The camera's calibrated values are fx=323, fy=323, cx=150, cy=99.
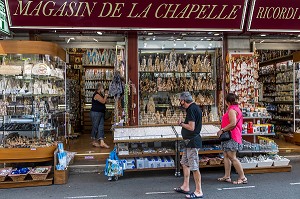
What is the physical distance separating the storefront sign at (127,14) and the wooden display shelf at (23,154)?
3.10 meters

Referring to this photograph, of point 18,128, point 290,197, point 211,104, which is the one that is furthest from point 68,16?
point 290,197

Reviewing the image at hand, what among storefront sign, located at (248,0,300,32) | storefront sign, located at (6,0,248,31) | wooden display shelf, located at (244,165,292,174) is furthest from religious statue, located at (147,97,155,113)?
storefront sign, located at (248,0,300,32)

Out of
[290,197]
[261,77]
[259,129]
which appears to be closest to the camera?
[290,197]

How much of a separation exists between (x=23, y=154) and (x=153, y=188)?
2837 mm

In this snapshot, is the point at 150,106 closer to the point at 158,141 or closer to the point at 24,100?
the point at 158,141

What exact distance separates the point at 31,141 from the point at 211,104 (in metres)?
5.09

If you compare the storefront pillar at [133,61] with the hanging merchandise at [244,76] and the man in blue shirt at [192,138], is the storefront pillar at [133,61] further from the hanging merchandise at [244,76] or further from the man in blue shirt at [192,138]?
the man in blue shirt at [192,138]

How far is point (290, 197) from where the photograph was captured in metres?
5.56

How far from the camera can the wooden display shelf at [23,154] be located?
676 centimetres

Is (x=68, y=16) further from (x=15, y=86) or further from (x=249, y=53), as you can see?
(x=249, y=53)

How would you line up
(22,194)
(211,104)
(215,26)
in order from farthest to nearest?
(211,104), (215,26), (22,194)

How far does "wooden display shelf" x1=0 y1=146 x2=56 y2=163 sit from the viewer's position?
6758 mm

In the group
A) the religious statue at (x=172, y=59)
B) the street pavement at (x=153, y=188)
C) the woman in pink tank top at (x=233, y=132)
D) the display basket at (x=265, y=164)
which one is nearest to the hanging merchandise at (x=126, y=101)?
the religious statue at (x=172, y=59)

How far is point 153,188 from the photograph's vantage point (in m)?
6.22
